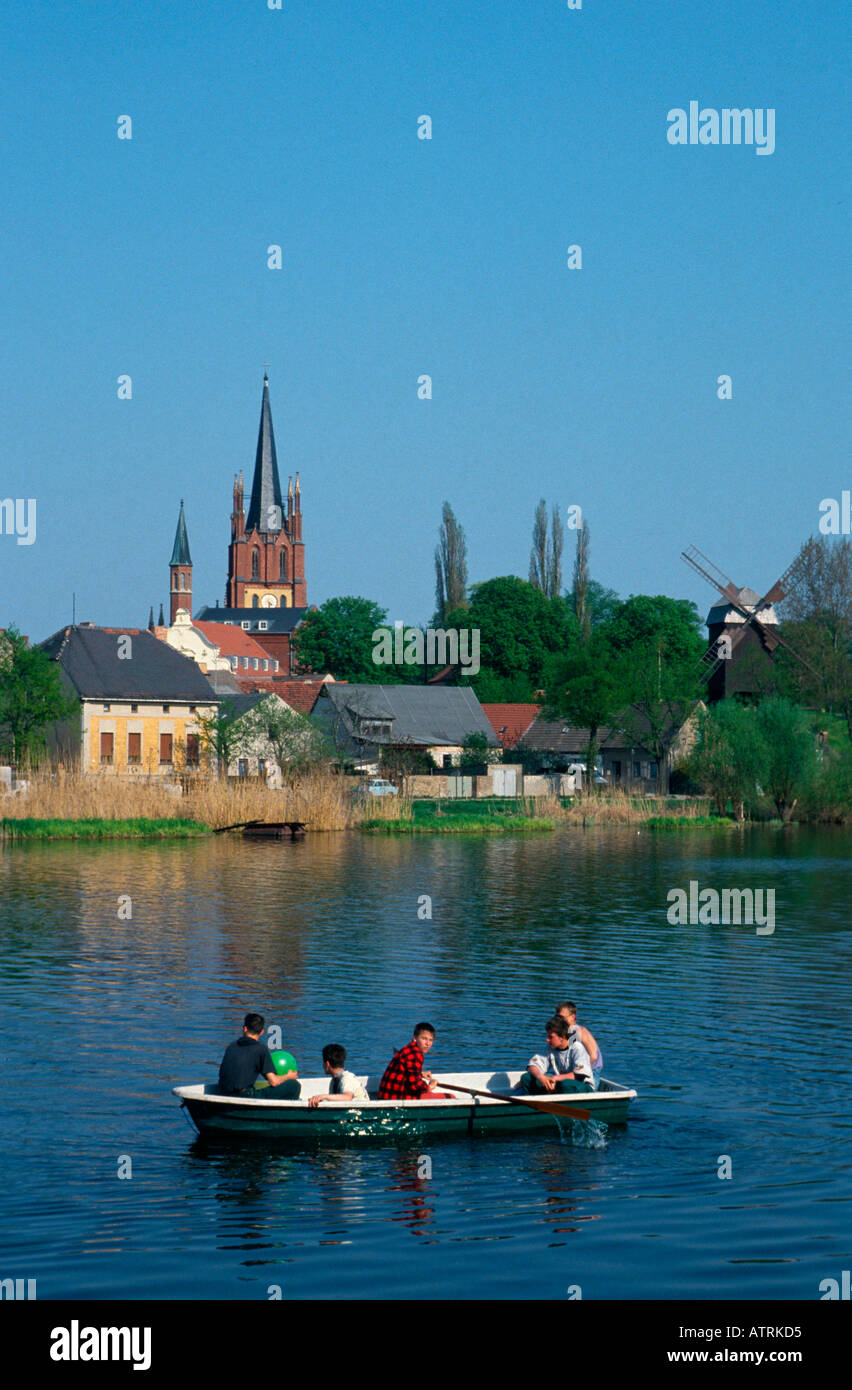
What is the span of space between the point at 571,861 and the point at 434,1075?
36.0 meters

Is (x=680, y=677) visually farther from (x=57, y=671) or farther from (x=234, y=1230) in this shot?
(x=234, y=1230)

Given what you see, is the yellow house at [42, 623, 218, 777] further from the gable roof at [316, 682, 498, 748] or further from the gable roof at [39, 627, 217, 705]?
the gable roof at [316, 682, 498, 748]

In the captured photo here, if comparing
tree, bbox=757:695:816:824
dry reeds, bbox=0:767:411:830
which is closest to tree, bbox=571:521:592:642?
tree, bbox=757:695:816:824

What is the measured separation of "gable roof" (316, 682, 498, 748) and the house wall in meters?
15.5

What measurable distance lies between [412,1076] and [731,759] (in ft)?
196

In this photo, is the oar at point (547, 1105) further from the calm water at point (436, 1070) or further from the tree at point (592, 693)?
the tree at point (592, 693)

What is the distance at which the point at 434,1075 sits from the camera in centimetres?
1711

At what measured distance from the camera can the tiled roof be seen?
115312 millimetres

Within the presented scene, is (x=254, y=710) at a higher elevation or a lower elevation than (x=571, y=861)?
higher

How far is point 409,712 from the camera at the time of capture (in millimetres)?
104688

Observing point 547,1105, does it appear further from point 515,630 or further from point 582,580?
point 582,580

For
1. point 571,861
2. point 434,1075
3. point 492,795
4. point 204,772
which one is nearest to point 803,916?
point 571,861

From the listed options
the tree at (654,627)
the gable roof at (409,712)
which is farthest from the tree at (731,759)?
the tree at (654,627)

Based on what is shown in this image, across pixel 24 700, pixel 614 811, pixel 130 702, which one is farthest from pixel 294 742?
pixel 130 702
